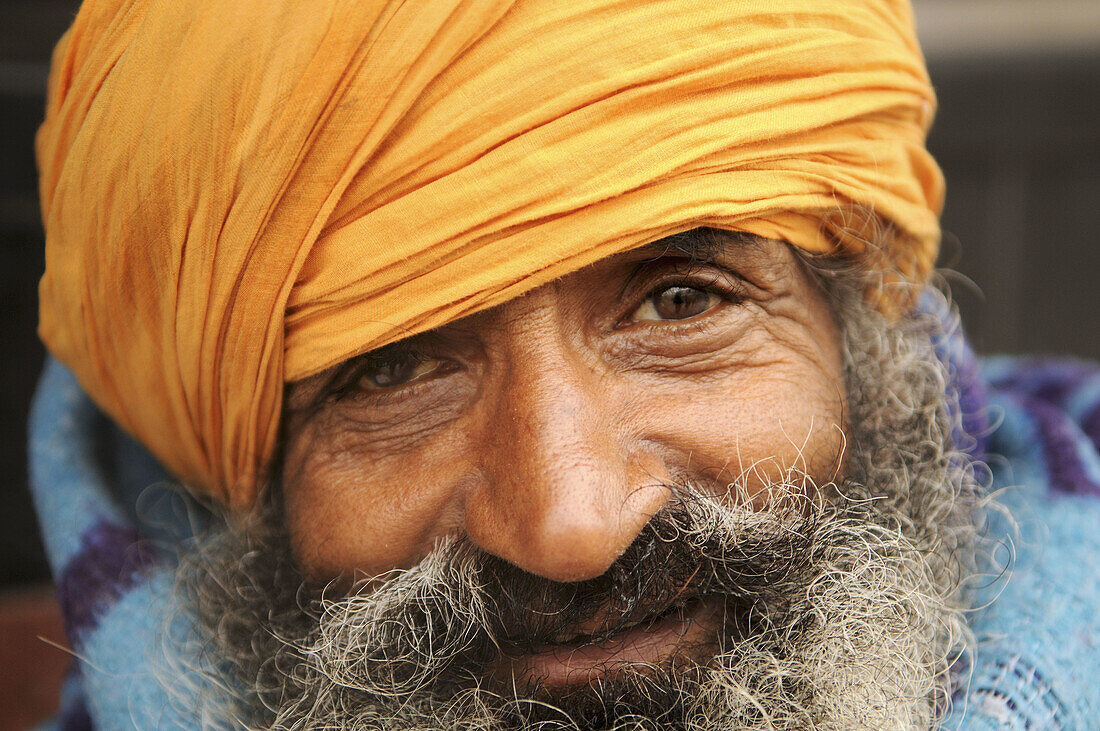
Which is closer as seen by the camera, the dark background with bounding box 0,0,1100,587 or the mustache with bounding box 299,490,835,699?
the mustache with bounding box 299,490,835,699

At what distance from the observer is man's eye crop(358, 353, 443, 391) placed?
138 centimetres

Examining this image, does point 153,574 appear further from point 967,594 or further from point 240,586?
point 967,594

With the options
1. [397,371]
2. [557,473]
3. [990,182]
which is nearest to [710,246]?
[557,473]

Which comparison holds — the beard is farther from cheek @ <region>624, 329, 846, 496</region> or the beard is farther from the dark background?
the dark background

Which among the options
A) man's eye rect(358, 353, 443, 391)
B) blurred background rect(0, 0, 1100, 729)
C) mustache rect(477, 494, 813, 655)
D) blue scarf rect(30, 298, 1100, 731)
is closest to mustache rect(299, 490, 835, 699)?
mustache rect(477, 494, 813, 655)

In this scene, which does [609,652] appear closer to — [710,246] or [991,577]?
[710,246]

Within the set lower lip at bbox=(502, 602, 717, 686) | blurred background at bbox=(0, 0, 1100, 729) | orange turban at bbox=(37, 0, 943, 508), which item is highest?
orange turban at bbox=(37, 0, 943, 508)

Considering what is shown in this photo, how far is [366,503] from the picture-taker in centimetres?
137

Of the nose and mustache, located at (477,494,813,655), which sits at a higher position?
the nose

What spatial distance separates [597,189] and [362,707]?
→ 856mm

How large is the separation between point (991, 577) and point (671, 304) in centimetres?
85

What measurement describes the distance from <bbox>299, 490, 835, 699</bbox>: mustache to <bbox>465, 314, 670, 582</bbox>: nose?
0.05m

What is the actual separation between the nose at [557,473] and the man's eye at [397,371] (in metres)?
0.16

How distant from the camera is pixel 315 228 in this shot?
4.06 ft
